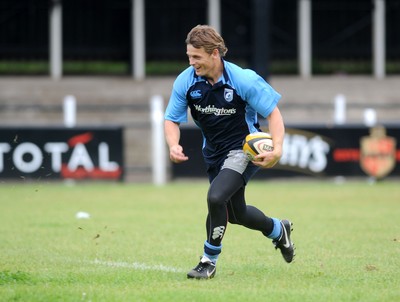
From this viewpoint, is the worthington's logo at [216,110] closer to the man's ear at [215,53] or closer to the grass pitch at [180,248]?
the man's ear at [215,53]

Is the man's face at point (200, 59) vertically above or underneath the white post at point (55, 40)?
underneath

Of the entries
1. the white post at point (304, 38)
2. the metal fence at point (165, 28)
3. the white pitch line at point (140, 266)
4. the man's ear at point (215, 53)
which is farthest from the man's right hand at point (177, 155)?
the white post at point (304, 38)

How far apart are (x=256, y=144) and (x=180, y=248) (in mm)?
2751

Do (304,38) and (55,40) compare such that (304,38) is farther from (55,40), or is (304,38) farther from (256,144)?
(256,144)

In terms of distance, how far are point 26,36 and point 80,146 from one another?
39.9 ft

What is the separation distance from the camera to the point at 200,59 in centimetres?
775

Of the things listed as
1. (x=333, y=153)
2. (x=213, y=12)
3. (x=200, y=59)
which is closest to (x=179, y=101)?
(x=200, y=59)

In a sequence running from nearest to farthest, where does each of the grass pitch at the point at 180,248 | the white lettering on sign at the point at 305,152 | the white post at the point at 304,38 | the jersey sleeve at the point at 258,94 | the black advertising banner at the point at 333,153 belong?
the grass pitch at the point at 180,248 < the jersey sleeve at the point at 258,94 < the white lettering on sign at the point at 305,152 < the black advertising banner at the point at 333,153 < the white post at the point at 304,38

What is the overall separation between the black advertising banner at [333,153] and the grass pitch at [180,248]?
1440 mm

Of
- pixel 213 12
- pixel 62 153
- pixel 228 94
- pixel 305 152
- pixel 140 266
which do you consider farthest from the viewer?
pixel 213 12

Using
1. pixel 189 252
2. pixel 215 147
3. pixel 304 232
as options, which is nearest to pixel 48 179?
pixel 304 232

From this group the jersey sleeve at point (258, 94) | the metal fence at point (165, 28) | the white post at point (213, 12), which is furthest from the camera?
the metal fence at point (165, 28)

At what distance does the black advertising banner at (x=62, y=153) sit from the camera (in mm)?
18953

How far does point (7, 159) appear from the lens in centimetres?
1908
